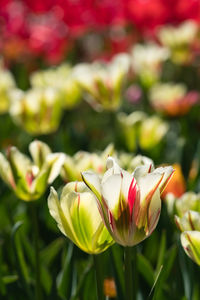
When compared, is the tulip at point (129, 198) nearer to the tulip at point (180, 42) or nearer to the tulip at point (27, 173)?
the tulip at point (27, 173)

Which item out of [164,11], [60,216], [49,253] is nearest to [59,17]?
[164,11]

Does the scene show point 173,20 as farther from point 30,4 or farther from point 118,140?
point 118,140

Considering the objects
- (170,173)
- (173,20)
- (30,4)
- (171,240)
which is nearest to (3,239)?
(171,240)

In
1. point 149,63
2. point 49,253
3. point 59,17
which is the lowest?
point 49,253

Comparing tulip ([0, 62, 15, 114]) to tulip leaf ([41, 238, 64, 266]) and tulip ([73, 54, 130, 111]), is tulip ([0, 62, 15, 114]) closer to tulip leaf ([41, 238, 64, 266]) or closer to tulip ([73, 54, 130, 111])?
tulip ([73, 54, 130, 111])

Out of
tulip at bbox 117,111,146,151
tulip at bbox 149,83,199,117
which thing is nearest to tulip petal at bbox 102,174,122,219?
tulip at bbox 117,111,146,151

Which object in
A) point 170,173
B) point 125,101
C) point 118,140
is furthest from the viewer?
point 125,101

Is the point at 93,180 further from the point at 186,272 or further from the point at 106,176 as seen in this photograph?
the point at 186,272

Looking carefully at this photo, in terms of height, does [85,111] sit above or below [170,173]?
below
